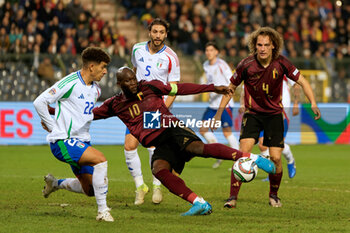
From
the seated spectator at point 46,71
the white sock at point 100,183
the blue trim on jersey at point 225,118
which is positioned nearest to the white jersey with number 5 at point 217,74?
the blue trim on jersey at point 225,118

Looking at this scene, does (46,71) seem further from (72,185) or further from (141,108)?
(141,108)

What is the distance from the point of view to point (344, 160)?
16.2 m

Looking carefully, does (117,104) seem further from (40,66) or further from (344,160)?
(40,66)

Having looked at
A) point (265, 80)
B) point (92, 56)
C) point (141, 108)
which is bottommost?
point (141, 108)

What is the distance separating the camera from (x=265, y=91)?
9.02m

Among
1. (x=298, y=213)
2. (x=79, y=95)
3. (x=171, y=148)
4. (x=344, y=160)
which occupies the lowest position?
(x=344, y=160)

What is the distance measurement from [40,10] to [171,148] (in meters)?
14.1

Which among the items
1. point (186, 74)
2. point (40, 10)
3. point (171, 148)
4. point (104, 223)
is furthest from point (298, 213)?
point (40, 10)

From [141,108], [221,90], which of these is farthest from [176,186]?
[221,90]

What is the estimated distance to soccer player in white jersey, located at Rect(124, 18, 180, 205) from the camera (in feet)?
31.3

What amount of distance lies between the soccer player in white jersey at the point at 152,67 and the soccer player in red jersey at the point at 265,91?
103 centimetres

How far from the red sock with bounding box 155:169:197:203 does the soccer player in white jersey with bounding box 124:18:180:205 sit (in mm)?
1558

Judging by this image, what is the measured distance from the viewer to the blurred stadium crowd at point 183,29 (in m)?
20.1

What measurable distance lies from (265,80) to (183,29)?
14283 millimetres
